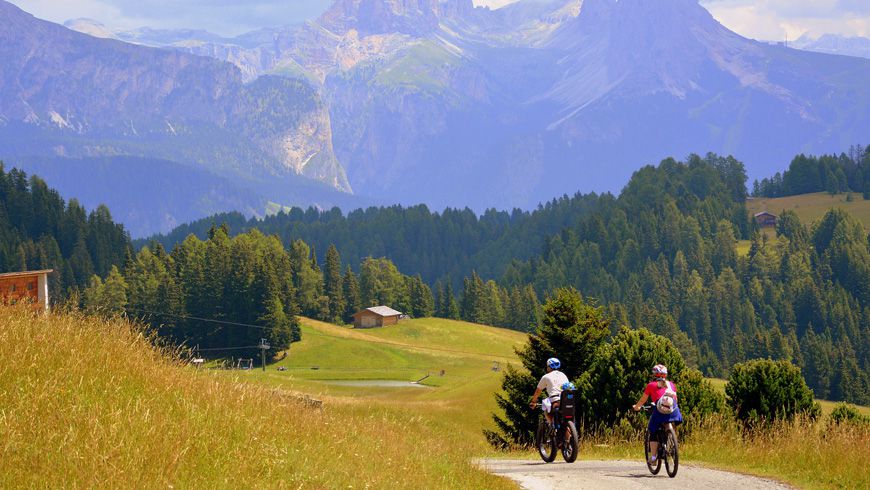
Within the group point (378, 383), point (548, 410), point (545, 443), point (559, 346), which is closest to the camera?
point (548, 410)

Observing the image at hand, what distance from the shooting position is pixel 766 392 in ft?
128

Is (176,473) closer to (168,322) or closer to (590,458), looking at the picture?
(590,458)

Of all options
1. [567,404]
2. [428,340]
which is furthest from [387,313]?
[567,404]

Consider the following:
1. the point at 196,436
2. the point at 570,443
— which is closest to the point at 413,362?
the point at 570,443

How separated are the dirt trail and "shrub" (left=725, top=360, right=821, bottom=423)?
47.5 ft

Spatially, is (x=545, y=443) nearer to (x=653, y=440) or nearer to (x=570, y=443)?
(x=570, y=443)

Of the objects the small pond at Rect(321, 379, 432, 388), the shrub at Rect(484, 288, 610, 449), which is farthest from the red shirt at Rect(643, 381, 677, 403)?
the small pond at Rect(321, 379, 432, 388)

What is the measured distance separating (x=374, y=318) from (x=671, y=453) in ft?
513

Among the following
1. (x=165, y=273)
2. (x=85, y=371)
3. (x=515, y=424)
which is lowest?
(x=515, y=424)

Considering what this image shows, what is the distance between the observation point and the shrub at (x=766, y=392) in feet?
127

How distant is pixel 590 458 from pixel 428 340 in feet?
459

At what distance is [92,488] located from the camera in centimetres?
1370

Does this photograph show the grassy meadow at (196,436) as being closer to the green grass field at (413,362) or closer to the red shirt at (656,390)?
the red shirt at (656,390)

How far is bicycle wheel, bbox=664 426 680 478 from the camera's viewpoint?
2255 centimetres
